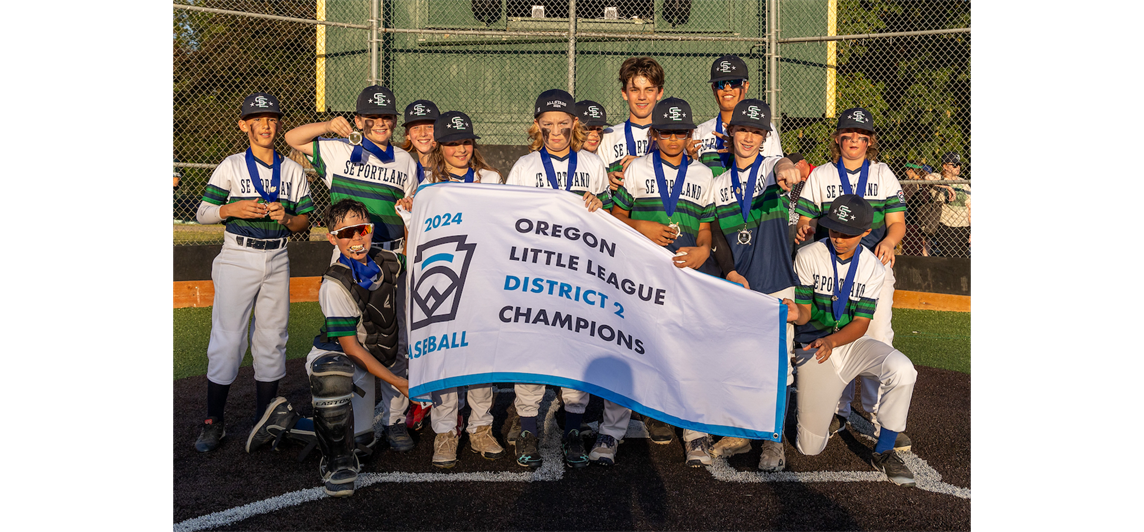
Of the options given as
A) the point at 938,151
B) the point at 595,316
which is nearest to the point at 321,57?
the point at 595,316

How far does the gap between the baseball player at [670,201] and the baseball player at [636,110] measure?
2.76 feet

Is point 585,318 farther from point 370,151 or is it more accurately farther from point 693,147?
point 370,151

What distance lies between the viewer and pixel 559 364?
14.8ft

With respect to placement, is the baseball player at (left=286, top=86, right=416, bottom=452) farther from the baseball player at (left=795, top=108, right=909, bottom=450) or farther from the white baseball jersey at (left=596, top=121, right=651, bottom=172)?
the baseball player at (left=795, top=108, right=909, bottom=450)

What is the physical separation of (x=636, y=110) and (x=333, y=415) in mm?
3465

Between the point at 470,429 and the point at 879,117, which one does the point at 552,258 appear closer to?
the point at 470,429

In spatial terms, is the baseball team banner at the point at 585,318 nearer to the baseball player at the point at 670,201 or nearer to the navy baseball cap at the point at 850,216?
the baseball player at the point at 670,201

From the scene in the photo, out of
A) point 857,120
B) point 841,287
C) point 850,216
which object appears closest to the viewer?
point 850,216

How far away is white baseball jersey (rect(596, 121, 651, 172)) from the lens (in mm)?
6184

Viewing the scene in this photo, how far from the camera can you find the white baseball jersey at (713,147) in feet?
18.7

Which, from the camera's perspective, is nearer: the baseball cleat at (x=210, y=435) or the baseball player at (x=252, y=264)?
the baseball cleat at (x=210, y=435)

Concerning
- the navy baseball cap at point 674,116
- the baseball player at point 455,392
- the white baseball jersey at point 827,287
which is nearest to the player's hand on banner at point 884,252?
the white baseball jersey at point 827,287

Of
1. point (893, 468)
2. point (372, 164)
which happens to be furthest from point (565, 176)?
point (893, 468)

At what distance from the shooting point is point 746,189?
5.30 meters
